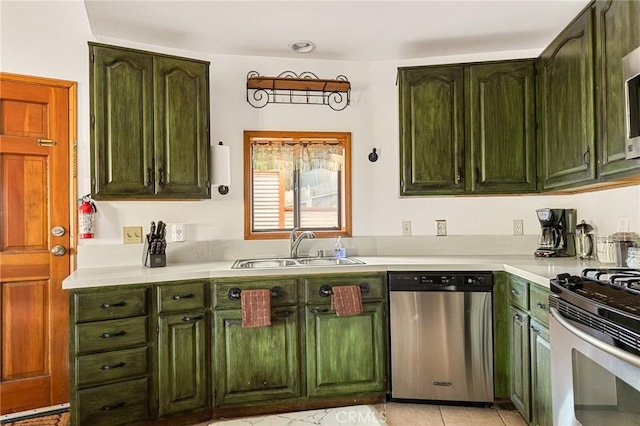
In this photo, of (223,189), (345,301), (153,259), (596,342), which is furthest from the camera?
(223,189)

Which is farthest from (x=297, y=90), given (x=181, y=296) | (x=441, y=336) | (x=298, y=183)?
(x=441, y=336)

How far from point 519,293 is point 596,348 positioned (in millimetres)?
816

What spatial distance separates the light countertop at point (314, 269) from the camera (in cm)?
209

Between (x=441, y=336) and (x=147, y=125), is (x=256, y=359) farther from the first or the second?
(x=147, y=125)

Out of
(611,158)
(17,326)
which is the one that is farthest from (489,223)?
(17,326)

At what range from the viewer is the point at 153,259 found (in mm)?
2484

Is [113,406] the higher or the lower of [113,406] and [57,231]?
the lower

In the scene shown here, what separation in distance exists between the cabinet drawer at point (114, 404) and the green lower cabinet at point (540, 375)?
2062 millimetres

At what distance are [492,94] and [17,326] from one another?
3.46m

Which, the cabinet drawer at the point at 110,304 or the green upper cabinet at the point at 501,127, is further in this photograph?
the green upper cabinet at the point at 501,127

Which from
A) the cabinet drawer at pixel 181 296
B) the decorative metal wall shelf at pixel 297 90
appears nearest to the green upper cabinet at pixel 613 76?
the decorative metal wall shelf at pixel 297 90

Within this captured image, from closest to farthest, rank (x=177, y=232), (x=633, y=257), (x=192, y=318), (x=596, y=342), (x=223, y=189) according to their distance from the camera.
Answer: (x=596, y=342) → (x=633, y=257) → (x=192, y=318) → (x=177, y=232) → (x=223, y=189)

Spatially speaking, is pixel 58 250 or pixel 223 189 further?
pixel 223 189

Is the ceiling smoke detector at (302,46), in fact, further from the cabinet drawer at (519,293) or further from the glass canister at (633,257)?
the glass canister at (633,257)
